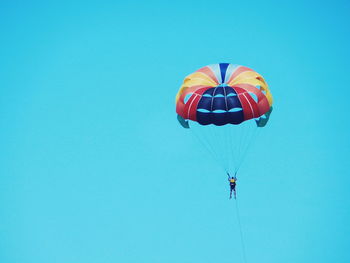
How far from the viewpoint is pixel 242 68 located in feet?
89.9

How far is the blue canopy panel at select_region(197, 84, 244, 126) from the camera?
2666 centimetres

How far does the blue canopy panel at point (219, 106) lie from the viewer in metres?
26.7

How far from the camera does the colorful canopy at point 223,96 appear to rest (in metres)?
26.5

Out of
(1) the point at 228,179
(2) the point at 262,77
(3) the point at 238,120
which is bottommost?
(1) the point at 228,179

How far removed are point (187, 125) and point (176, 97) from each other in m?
1.59

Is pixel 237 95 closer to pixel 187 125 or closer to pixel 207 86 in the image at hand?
pixel 207 86

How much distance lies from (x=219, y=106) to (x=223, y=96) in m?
0.55

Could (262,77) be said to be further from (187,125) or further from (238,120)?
(187,125)

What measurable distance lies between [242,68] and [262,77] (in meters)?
1.13

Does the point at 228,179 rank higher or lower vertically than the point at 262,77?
lower

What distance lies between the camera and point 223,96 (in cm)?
2683

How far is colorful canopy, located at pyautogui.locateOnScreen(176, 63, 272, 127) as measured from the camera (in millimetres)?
26547

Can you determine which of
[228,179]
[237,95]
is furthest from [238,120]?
[228,179]

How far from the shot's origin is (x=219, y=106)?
2675 centimetres
